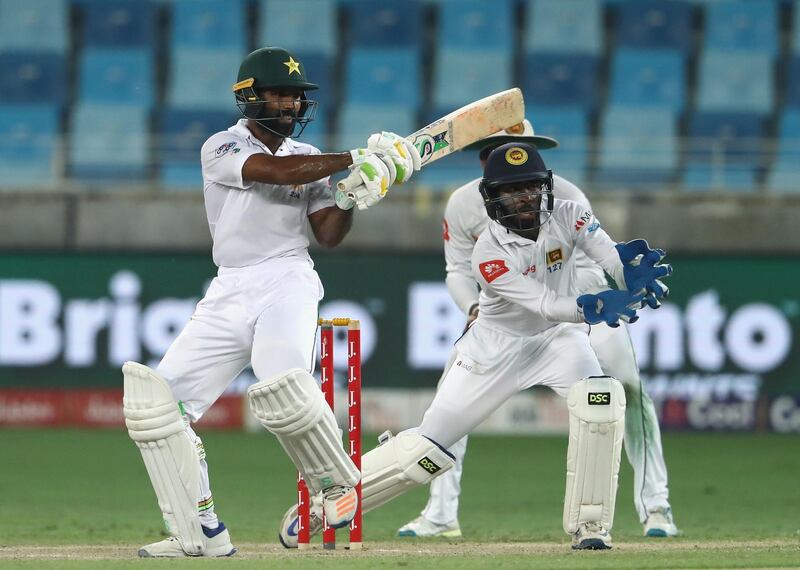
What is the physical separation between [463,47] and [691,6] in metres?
2.62

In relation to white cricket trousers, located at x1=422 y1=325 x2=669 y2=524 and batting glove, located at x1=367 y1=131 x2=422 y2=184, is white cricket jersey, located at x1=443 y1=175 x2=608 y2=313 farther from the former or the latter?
batting glove, located at x1=367 y1=131 x2=422 y2=184

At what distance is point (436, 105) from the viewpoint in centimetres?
1526

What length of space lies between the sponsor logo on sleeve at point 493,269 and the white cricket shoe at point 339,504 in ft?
3.41

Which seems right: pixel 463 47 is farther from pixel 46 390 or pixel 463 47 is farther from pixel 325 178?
pixel 325 178

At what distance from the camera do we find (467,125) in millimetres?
6258

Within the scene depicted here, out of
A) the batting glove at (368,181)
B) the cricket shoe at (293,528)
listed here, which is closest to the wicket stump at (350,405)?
the cricket shoe at (293,528)

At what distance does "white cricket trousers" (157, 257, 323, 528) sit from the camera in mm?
5621

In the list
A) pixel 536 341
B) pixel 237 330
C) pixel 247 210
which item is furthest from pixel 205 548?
pixel 536 341

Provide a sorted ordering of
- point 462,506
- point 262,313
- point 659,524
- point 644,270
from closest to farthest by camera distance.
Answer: point 262,313 < point 644,270 < point 659,524 < point 462,506

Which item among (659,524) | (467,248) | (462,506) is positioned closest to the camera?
(659,524)

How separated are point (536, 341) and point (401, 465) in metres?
0.76

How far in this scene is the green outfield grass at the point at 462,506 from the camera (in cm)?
561

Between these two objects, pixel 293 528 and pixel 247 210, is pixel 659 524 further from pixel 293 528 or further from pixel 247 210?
pixel 247 210

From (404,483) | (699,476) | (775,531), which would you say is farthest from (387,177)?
(699,476)
